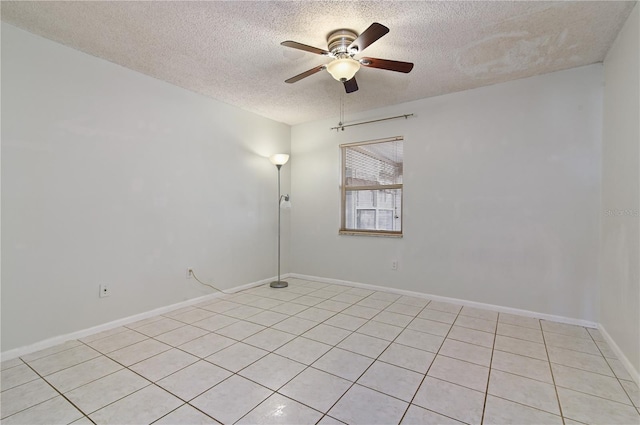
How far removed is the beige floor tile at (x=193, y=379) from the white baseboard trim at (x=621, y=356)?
2.59 meters

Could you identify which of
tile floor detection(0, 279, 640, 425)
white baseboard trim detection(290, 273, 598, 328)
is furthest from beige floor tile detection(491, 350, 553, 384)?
white baseboard trim detection(290, 273, 598, 328)

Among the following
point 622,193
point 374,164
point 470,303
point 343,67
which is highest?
point 343,67

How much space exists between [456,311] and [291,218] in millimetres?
2714

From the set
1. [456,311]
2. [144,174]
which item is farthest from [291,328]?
[144,174]

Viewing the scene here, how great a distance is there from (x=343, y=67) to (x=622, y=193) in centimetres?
227

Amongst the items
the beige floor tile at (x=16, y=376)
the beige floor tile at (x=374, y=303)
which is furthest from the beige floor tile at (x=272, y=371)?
the beige floor tile at (x=374, y=303)

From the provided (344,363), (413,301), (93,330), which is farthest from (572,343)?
(93,330)

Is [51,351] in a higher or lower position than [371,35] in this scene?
lower

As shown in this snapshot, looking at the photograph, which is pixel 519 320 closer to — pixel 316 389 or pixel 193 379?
pixel 316 389

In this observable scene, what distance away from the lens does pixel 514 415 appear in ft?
5.25

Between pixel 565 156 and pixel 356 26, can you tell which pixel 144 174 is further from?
pixel 565 156

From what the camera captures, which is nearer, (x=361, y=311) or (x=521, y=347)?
(x=521, y=347)

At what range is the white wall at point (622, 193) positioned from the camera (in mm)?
2000

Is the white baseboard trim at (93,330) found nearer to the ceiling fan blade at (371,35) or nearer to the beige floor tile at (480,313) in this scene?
the beige floor tile at (480,313)
